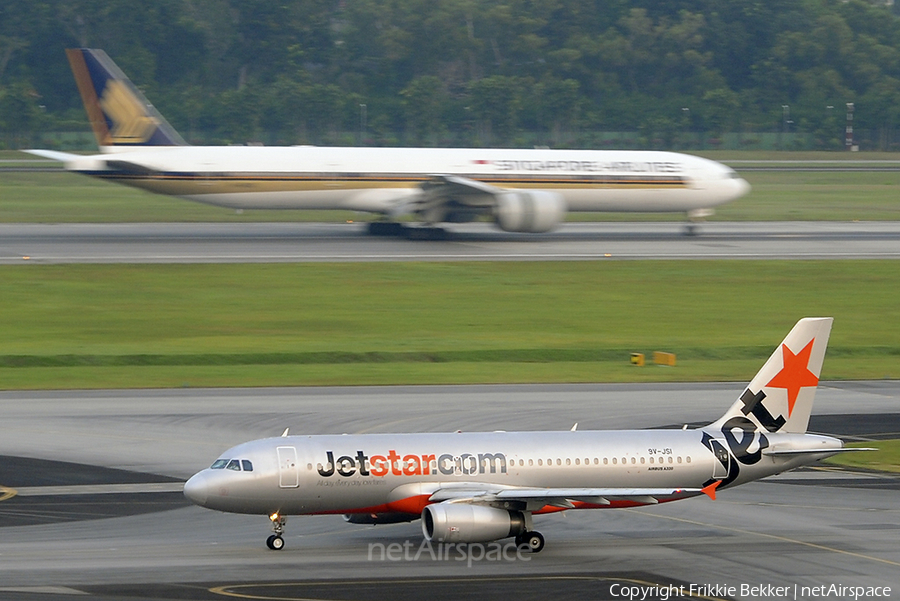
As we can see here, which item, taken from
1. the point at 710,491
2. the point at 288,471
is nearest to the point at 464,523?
the point at 288,471

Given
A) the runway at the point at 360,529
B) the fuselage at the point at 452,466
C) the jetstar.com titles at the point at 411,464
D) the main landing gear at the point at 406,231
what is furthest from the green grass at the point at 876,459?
the main landing gear at the point at 406,231

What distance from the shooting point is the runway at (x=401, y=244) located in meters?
80.4

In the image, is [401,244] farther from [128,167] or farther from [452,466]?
[452,466]

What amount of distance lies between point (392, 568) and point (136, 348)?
31382 millimetres

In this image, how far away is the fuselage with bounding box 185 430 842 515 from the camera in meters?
28.2

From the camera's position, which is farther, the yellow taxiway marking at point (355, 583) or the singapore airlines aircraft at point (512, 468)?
the singapore airlines aircraft at point (512, 468)

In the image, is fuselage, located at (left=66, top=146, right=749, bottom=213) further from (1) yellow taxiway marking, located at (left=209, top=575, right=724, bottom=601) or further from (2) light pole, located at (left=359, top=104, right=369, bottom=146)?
(2) light pole, located at (left=359, top=104, right=369, bottom=146)

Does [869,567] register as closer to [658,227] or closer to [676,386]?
[676,386]

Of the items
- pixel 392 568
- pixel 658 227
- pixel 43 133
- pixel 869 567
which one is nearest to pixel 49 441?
pixel 392 568

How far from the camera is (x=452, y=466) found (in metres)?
29.4

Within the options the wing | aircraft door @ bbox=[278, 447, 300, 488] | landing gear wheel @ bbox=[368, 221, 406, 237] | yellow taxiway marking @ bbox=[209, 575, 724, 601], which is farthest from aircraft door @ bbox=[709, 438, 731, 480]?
landing gear wheel @ bbox=[368, 221, 406, 237]

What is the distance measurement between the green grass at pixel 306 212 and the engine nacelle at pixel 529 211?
24.1m

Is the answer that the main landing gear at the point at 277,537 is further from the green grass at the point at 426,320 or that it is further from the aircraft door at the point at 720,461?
the green grass at the point at 426,320

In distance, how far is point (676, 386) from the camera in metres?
50.8
